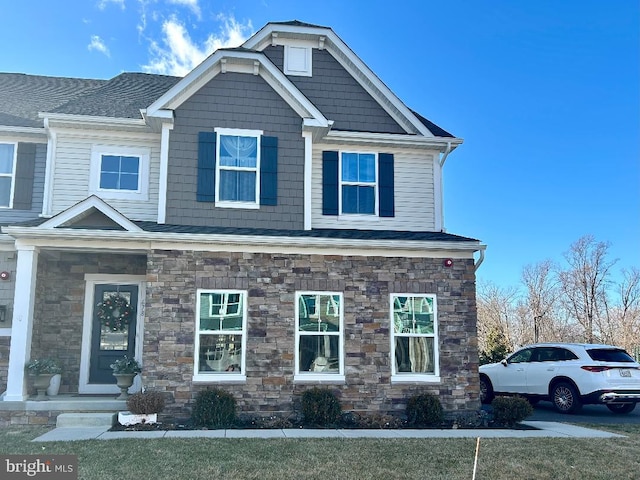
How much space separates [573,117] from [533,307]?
12.5 metres

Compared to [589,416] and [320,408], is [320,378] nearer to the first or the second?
[320,408]

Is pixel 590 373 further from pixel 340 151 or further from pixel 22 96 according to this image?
pixel 22 96

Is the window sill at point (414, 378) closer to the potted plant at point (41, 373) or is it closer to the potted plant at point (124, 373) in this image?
the potted plant at point (124, 373)

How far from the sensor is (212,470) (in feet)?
21.5

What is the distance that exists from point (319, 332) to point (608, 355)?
19.9 ft

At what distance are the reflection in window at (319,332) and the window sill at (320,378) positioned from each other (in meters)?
0.10

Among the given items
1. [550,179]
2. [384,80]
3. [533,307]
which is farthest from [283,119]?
[533,307]

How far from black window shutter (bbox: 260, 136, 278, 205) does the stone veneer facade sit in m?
1.34

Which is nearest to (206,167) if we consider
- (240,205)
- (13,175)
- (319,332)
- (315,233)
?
(240,205)

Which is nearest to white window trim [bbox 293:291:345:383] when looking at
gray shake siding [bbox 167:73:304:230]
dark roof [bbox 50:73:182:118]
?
gray shake siding [bbox 167:73:304:230]

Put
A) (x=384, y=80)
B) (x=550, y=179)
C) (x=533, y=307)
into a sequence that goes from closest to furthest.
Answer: (x=384, y=80)
(x=550, y=179)
(x=533, y=307)

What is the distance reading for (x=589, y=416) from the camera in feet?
38.0

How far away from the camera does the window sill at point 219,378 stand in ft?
33.0

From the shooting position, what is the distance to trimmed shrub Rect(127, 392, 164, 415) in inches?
369
